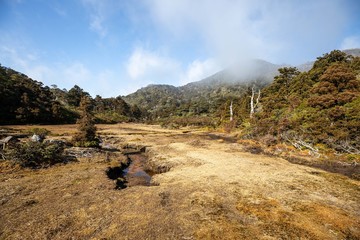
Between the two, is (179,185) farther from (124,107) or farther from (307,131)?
(124,107)

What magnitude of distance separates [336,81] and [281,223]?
33637mm

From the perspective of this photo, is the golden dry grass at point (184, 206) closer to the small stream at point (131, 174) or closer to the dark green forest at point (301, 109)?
the small stream at point (131, 174)

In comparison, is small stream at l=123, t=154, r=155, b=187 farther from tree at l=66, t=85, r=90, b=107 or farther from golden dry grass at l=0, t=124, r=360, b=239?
tree at l=66, t=85, r=90, b=107

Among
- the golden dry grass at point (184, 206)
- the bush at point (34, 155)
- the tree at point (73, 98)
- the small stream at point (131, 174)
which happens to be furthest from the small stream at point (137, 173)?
the tree at point (73, 98)

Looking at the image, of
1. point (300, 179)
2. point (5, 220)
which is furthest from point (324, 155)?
point (5, 220)

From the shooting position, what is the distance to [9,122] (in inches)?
2287

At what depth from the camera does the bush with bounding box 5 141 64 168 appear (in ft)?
57.3

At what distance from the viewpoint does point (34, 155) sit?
1812 cm

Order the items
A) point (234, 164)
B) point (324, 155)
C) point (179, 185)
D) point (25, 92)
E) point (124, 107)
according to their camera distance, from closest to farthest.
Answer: point (179, 185), point (234, 164), point (324, 155), point (25, 92), point (124, 107)

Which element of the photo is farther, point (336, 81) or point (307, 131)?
point (336, 81)

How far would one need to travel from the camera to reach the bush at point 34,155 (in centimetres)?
1745

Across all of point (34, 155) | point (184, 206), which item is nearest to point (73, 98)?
point (34, 155)

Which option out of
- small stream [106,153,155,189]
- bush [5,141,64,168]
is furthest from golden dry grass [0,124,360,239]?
bush [5,141,64,168]

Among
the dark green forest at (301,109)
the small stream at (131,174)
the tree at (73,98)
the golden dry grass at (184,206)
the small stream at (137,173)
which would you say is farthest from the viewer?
the tree at (73,98)
